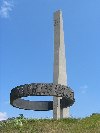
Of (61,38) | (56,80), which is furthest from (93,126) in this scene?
(61,38)

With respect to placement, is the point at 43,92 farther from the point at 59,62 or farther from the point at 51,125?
the point at 59,62

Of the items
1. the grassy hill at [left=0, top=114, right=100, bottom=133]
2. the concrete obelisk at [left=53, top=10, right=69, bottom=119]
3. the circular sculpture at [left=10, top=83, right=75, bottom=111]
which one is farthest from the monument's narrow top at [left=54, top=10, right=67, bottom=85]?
the grassy hill at [left=0, top=114, right=100, bottom=133]

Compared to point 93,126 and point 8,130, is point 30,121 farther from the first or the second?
point 93,126

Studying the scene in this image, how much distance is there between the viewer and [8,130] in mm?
26797

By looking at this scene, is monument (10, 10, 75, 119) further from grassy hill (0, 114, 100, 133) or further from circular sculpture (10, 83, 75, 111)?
grassy hill (0, 114, 100, 133)

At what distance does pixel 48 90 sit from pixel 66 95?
6.51ft

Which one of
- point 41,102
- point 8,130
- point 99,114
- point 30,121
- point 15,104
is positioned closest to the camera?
point 8,130

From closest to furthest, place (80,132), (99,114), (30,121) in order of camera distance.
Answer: (80,132), (30,121), (99,114)

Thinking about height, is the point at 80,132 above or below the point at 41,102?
below

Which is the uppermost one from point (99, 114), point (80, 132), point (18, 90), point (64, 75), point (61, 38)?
point (61, 38)

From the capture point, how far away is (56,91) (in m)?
33.1

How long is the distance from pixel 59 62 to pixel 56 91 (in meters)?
5.43

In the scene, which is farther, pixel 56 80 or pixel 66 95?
pixel 56 80

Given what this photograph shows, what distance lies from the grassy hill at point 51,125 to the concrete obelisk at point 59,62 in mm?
6756
